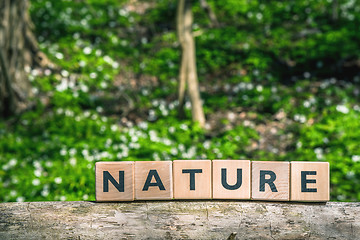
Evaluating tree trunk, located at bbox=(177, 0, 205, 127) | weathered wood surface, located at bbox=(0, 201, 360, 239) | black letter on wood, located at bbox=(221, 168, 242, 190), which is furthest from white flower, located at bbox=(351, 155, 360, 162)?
black letter on wood, located at bbox=(221, 168, 242, 190)

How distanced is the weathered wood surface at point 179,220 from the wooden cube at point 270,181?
37mm

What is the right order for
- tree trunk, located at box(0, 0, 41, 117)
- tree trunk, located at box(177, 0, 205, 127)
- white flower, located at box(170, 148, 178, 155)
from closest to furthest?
white flower, located at box(170, 148, 178, 155) < tree trunk, located at box(177, 0, 205, 127) < tree trunk, located at box(0, 0, 41, 117)

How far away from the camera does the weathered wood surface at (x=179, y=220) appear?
143 cm

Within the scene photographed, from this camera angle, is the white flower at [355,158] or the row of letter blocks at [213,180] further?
the white flower at [355,158]

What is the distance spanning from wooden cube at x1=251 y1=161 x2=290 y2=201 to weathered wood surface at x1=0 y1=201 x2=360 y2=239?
37 mm

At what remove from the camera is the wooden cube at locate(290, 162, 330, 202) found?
163 cm

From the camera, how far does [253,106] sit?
424 cm

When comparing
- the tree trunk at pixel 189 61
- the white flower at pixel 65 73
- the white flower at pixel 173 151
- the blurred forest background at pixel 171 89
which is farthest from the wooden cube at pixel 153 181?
the white flower at pixel 65 73

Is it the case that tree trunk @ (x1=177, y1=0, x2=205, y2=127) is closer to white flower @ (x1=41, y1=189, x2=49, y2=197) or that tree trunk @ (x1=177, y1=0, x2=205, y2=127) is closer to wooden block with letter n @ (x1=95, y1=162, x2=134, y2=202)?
white flower @ (x1=41, y1=189, x2=49, y2=197)

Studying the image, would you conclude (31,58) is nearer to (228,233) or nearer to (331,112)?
(331,112)

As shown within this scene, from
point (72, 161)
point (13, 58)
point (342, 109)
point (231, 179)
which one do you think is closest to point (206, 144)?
point (72, 161)

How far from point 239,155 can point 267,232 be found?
81.9 inches

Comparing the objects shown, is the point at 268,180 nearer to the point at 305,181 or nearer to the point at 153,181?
the point at 305,181

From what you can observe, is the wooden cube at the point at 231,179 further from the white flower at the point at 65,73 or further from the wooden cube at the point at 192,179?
the white flower at the point at 65,73
